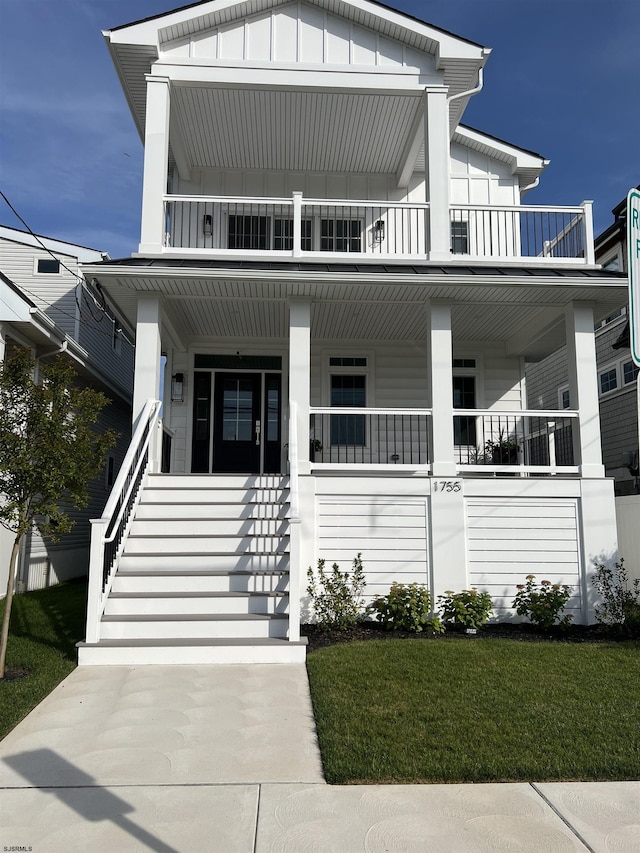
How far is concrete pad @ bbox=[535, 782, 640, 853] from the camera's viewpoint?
289 centimetres

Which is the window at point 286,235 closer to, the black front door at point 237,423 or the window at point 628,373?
the black front door at point 237,423

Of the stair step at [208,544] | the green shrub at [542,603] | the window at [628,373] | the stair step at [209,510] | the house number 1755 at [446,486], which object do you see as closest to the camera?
the stair step at [208,544]

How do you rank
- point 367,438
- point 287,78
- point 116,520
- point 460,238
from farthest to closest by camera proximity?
point 460,238, point 367,438, point 287,78, point 116,520

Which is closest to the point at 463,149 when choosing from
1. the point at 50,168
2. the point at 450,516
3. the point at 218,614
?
the point at 450,516

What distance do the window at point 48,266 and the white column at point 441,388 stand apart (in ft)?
28.3

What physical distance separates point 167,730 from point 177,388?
24.4 ft

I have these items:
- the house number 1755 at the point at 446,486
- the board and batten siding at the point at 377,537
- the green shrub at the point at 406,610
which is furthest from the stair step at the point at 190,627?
the house number 1755 at the point at 446,486

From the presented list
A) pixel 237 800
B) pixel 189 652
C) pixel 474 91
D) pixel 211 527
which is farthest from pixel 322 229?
pixel 237 800

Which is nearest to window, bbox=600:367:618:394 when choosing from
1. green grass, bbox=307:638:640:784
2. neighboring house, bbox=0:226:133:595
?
green grass, bbox=307:638:640:784

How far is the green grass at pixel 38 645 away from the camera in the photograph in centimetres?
469

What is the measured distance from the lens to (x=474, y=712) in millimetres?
4430

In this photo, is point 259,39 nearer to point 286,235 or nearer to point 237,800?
point 286,235

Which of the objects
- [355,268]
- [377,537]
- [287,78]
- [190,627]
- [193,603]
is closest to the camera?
[190,627]

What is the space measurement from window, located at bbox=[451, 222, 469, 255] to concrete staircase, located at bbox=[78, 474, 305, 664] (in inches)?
226
